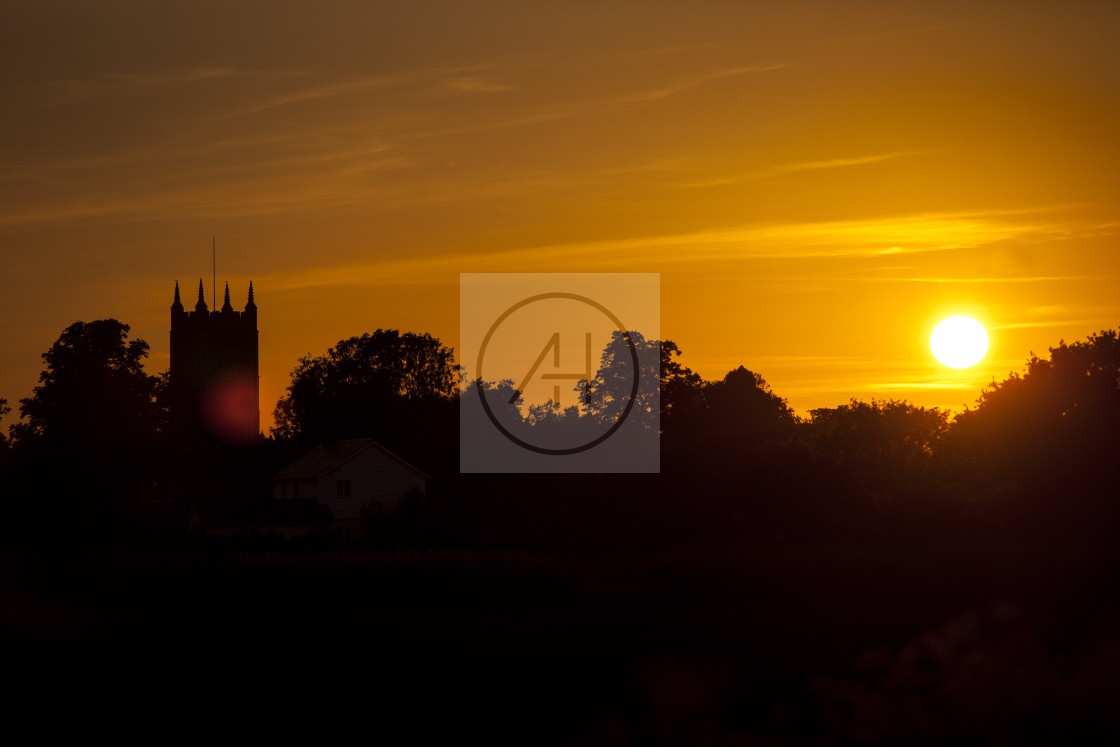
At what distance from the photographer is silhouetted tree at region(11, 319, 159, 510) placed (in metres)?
75.6

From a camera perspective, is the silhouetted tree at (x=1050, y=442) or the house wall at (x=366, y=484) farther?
the house wall at (x=366, y=484)

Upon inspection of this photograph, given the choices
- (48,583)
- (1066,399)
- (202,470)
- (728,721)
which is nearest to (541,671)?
(728,721)

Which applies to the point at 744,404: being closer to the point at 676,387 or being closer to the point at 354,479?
the point at 676,387

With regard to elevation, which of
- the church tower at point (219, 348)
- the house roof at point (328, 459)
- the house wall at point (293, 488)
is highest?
the church tower at point (219, 348)

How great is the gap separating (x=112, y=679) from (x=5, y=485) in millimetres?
47383

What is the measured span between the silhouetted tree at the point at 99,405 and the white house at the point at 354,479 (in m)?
12.3

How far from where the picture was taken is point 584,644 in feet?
70.9

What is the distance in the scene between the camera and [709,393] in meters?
128

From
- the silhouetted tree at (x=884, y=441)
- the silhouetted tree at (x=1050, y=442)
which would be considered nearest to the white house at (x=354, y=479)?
the silhouetted tree at (x=884, y=441)

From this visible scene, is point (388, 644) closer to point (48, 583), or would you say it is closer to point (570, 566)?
point (570, 566)

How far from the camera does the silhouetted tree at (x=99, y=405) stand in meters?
75.6

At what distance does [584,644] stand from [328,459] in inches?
2026

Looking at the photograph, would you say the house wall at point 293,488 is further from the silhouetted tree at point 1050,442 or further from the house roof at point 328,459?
the silhouetted tree at point 1050,442

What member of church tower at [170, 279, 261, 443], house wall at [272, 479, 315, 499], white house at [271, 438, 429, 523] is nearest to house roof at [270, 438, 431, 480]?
white house at [271, 438, 429, 523]
